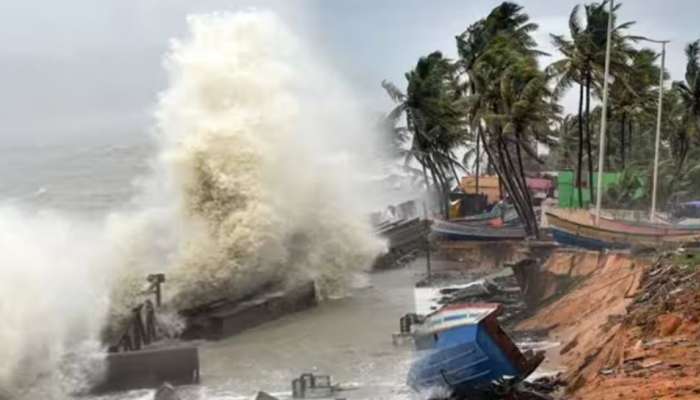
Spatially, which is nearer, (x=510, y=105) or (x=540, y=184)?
(x=510, y=105)

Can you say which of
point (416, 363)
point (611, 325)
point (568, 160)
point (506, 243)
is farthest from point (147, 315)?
point (568, 160)

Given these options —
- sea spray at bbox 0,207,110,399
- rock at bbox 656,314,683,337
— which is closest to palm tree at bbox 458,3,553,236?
sea spray at bbox 0,207,110,399

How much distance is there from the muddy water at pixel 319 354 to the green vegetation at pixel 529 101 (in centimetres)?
879

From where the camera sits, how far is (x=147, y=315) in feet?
72.3

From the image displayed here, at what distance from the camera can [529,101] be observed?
98.9ft

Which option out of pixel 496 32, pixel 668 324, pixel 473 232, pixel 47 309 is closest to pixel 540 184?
pixel 496 32

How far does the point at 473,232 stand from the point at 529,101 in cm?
654

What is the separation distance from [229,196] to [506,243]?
424 inches

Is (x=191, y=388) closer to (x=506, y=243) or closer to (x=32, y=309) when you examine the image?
(x=32, y=309)

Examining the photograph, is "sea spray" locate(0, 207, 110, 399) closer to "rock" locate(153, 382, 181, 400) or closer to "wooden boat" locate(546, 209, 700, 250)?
"rock" locate(153, 382, 181, 400)

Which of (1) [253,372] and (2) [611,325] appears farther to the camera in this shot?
(1) [253,372]

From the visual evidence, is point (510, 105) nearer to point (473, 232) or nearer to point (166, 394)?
point (473, 232)

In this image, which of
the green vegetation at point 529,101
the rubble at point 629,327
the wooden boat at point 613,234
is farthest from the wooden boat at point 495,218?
the rubble at point 629,327

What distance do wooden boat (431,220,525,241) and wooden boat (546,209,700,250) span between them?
6.24 m
